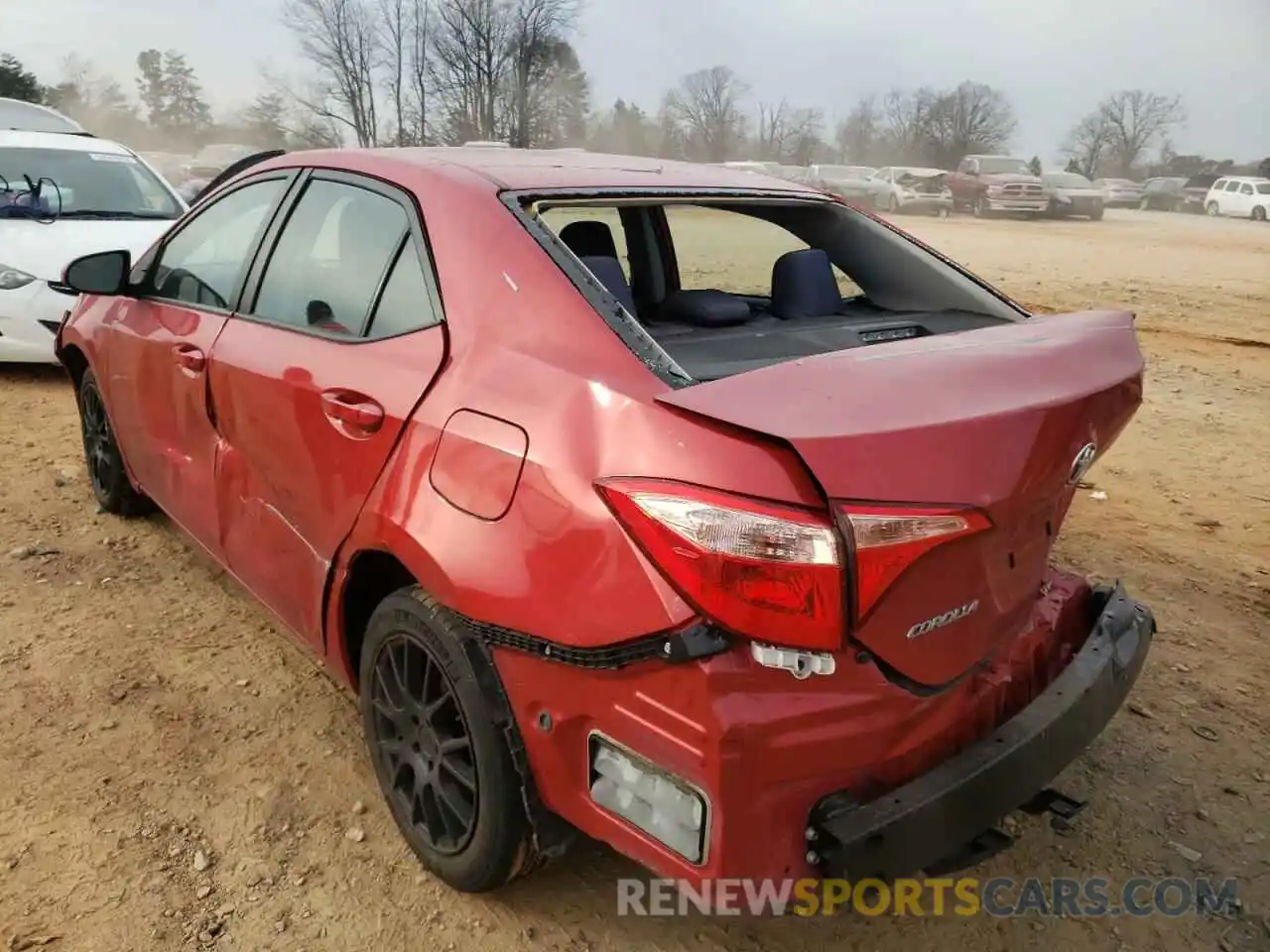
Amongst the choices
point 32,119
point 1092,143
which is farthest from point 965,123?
point 32,119

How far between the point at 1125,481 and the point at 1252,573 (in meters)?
1.18

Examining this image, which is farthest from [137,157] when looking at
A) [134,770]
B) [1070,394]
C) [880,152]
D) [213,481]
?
[880,152]

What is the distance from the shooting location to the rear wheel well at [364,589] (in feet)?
7.48

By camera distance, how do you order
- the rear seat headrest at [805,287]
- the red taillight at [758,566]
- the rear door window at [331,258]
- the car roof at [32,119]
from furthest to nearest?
1. the car roof at [32,119]
2. the rear seat headrest at [805,287]
3. the rear door window at [331,258]
4. the red taillight at [758,566]

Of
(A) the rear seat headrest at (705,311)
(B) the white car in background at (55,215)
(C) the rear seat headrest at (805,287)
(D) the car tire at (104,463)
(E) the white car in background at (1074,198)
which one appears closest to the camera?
(A) the rear seat headrest at (705,311)

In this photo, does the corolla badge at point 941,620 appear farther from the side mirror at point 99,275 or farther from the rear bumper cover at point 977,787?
the side mirror at point 99,275

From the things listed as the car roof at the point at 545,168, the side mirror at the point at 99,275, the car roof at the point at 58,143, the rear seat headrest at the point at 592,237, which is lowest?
the side mirror at the point at 99,275

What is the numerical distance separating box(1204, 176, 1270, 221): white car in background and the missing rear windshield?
3385 centimetres

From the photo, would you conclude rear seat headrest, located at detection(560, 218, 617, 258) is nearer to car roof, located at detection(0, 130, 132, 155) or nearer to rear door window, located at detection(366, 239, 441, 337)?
rear door window, located at detection(366, 239, 441, 337)

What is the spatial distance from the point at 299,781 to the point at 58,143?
7.38 metres

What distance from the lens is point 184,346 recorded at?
307 cm

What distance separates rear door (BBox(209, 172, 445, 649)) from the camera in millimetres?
2189

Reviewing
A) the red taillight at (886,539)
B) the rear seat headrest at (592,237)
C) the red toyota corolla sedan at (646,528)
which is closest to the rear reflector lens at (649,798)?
the red toyota corolla sedan at (646,528)

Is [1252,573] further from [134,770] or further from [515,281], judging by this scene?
[134,770]
